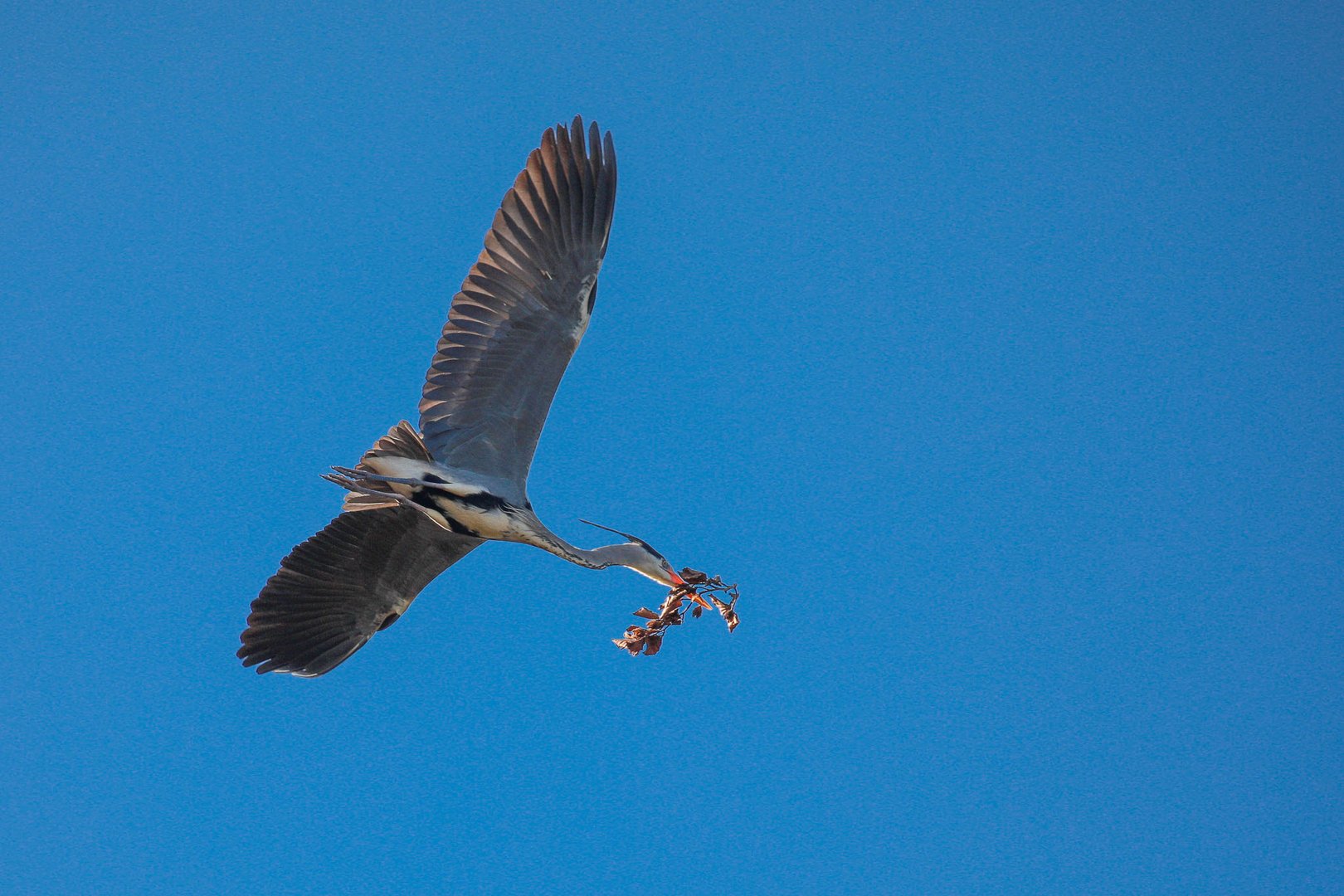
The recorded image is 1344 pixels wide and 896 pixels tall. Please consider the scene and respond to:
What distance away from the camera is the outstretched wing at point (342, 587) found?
9.95 meters

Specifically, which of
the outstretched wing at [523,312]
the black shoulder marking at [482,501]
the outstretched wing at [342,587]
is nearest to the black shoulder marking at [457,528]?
the black shoulder marking at [482,501]

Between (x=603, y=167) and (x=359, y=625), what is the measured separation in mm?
3685

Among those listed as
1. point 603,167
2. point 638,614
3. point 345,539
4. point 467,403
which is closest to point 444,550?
point 345,539

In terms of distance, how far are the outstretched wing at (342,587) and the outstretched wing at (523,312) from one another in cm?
85

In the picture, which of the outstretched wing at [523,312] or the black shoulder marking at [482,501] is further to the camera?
the outstretched wing at [523,312]

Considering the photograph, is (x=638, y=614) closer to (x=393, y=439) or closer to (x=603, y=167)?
(x=393, y=439)

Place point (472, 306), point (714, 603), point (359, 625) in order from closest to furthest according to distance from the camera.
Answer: point (714, 603)
point (472, 306)
point (359, 625)

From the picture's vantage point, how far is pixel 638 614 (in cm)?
870

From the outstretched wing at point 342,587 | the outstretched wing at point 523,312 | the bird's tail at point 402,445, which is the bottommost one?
the outstretched wing at point 342,587

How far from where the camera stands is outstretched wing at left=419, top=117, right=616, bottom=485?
9406 millimetres

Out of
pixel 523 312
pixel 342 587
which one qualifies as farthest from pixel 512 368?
pixel 342 587

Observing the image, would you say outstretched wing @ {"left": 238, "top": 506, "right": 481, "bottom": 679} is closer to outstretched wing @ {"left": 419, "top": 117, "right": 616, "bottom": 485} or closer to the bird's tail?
the bird's tail

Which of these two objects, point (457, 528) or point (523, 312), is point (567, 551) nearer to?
point (457, 528)

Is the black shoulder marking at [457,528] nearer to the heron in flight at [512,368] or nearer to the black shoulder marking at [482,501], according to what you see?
the heron in flight at [512,368]
